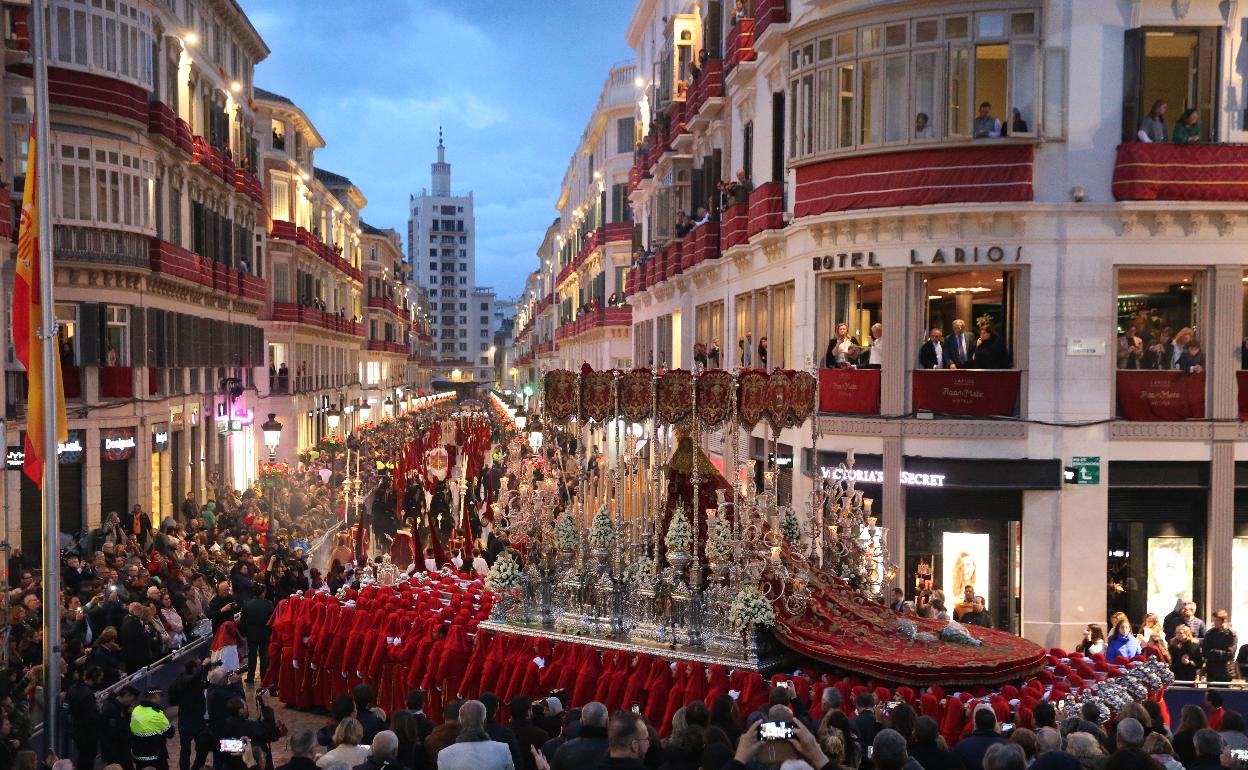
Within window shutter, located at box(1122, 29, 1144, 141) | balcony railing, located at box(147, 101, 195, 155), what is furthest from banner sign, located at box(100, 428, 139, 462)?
window shutter, located at box(1122, 29, 1144, 141)

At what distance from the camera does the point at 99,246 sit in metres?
27.4

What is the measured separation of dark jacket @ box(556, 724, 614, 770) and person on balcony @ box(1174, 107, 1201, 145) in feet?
46.7

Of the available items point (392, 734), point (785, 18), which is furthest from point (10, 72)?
point (392, 734)

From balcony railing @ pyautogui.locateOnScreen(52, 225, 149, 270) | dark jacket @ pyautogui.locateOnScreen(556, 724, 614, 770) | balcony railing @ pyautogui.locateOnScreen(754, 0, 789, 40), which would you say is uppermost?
balcony railing @ pyautogui.locateOnScreen(754, 0, 789, 40)

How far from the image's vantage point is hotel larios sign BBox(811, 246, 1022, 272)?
18.7 metres

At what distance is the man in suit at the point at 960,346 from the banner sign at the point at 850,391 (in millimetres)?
1292

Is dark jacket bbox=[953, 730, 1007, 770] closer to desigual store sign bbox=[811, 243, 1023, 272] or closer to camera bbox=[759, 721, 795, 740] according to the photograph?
camera bbox=[759, 721, 795, 740]

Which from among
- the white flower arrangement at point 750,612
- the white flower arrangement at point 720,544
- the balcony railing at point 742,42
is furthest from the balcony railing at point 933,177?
the white flower arrangement at point 750,612

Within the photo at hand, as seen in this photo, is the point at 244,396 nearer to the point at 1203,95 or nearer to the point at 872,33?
the point at 872,33

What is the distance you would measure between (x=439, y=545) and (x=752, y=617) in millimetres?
9007

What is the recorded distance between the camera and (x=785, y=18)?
2231 cm

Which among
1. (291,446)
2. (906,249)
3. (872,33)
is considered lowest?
(291,446)

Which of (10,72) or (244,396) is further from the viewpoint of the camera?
(244,396)

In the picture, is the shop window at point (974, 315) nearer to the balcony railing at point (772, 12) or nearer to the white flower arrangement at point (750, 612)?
the balcony railing at point (772, 12)
